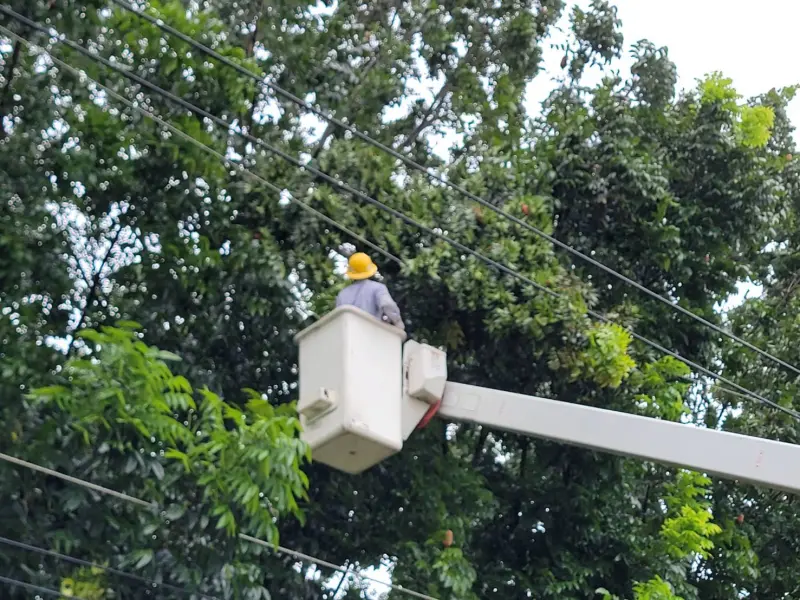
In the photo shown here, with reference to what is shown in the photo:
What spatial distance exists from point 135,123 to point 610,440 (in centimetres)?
471

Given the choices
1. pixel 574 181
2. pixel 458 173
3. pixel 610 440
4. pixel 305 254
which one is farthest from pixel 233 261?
pixel 610 440

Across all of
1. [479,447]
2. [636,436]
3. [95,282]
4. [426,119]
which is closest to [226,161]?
[95,282]

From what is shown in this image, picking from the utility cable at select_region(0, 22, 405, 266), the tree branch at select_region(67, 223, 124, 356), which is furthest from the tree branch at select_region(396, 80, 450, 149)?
the tree branch at select_region(67, 223, 124, 356)

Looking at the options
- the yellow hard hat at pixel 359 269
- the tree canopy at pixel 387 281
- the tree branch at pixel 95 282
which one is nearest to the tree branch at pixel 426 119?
the tree canopy at pixel 387 281

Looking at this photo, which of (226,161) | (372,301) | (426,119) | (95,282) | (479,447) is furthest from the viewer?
(426,119)

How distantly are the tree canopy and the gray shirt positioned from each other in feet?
3.38

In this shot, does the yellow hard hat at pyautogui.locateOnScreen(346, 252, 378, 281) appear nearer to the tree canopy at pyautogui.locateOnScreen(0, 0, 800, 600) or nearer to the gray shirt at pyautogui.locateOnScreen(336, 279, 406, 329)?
the gray shirt at pyautogui.locateOnScreen(336, 279, 406, 329)

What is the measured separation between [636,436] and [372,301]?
130 cm

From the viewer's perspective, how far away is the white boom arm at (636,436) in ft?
17.8

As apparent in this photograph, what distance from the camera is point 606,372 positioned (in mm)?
9672

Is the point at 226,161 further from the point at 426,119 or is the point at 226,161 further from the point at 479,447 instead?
the point at 479,447

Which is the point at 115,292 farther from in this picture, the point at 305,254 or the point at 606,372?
the point at 606,372

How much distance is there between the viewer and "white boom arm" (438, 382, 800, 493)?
17.8 ft

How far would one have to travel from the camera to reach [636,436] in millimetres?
5758
